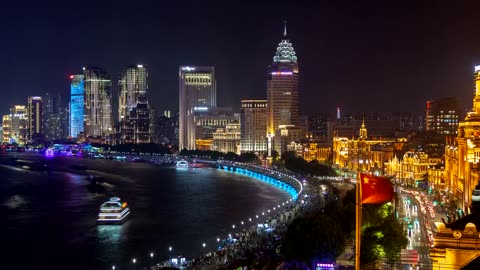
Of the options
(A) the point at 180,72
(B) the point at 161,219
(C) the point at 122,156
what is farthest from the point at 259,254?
(A) the point at 180,72

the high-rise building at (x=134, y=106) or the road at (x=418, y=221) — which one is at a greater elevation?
the high-rise building at (x=134, y=106)

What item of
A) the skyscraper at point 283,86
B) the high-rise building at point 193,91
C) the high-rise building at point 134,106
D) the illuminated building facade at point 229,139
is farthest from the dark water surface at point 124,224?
the high-rise building at point 134,106

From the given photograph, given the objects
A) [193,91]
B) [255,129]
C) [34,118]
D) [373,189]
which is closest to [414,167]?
[373,189]

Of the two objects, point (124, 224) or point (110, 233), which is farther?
point (124, 224)

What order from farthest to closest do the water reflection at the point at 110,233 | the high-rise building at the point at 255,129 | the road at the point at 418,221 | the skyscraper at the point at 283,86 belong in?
1. the high-rise building at the point at 255,129
2. the skyscraper at the point at 283,86
3. the water reflection at the point at 110,233
4. the road at the point at 418,221

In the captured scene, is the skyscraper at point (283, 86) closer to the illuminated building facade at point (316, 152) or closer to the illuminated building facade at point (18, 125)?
the illuminated building facade at point (316, 152)

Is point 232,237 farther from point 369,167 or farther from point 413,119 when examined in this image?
point 413,119

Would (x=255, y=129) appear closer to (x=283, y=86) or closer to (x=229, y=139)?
(x=229, y=139)
